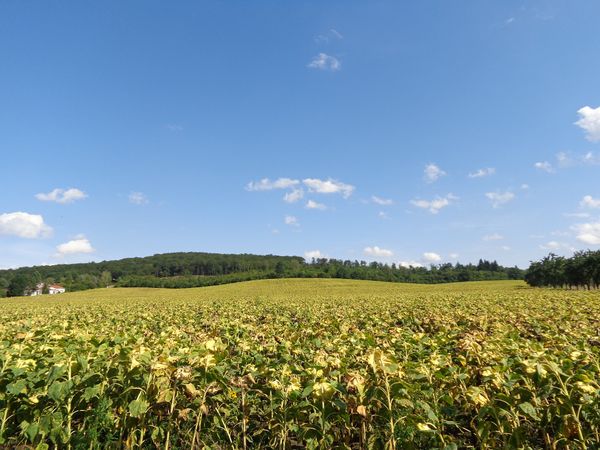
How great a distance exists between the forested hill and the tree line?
45.0m

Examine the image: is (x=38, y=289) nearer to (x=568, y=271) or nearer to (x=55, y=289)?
(x=55, y=289)

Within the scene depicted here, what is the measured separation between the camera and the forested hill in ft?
416

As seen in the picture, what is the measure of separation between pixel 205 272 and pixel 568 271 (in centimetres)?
14418

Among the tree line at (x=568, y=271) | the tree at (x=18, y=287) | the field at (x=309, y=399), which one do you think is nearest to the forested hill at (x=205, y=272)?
the tree at (x=18, y=287)

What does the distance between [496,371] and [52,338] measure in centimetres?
677

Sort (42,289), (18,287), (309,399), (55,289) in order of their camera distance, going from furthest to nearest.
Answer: (55,289)
(42,289)
(18,287)
(309,399)

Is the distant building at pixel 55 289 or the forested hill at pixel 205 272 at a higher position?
the forested hill at pixel 205 272

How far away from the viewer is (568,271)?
263 feet

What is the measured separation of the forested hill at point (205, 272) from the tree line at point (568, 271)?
45.0m

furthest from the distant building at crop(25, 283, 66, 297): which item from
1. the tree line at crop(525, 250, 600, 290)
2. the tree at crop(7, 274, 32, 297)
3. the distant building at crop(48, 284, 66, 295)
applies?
the tree line at crop(525, 250, 600, 290)

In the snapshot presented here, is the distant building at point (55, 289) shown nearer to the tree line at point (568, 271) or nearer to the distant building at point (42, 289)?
the distant building at point (42, 289)

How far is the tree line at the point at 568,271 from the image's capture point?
73688 mm

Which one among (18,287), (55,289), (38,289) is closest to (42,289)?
(38,289)

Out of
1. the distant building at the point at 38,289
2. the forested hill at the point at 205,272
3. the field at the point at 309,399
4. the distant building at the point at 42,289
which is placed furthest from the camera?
the distant building at the point at 42,289
